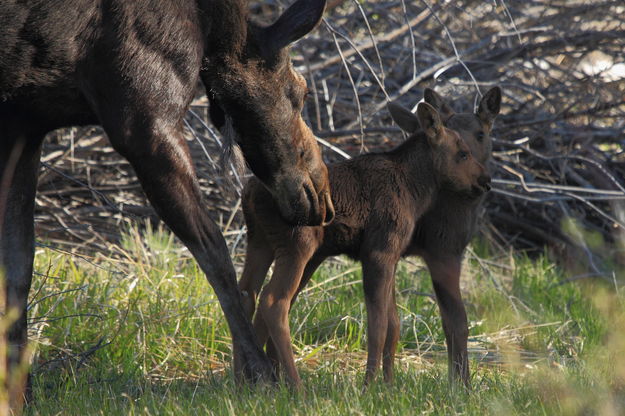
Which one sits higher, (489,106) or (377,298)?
(489,106)

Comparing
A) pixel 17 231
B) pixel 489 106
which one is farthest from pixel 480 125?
pixel 17 231

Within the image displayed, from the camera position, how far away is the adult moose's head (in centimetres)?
404

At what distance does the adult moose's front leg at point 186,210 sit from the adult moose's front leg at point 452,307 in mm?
1141

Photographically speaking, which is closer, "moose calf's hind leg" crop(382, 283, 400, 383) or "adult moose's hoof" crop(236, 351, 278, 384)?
"adult moose's hoof" crop(236, 351, 278, 384)

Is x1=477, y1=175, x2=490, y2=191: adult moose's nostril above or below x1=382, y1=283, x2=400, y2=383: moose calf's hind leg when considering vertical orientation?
above

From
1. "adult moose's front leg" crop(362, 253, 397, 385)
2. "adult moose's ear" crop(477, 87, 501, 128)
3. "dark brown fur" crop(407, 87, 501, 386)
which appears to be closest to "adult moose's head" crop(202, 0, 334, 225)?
"adult moose's front leg" crop(362, 253, 397, 385)

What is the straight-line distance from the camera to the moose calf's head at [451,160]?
4.71m

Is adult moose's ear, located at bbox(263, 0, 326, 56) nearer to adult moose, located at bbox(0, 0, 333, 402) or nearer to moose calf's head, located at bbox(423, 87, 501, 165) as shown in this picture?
adult moose, located at bbox(0, 0, 333, 402)

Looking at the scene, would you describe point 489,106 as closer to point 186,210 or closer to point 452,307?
point 452,307

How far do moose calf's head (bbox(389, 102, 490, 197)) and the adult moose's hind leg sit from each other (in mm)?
1970

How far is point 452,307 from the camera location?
4.74 metres

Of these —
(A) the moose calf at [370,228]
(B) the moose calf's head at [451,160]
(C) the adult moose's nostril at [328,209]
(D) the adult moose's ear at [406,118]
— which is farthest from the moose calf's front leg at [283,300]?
(D) the adult moose's ear at [406,118]

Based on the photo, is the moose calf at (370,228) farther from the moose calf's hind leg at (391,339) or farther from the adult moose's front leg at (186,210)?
the adult moose's front leg at (186,210)

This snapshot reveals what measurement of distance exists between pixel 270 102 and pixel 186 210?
70 centimetres
